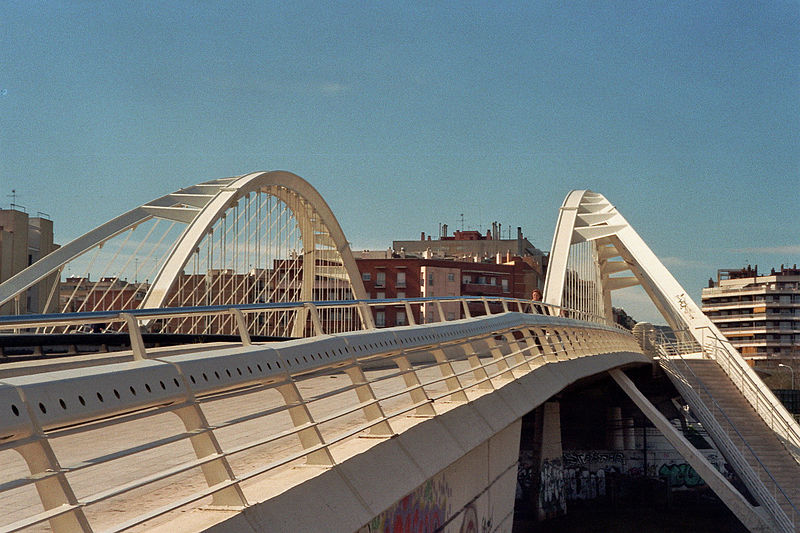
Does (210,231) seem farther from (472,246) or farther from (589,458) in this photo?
(472,246)

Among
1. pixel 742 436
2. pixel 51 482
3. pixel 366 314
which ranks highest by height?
pixel 366 314

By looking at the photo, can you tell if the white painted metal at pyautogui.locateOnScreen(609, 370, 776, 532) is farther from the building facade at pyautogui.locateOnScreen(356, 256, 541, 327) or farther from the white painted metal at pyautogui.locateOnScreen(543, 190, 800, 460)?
the building facade at pyautogui.locateOnScreen(356, 256, 541, 327)

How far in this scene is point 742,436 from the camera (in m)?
36.3

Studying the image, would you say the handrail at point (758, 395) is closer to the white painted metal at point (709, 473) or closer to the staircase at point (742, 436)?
the staircase at point (742, 436)

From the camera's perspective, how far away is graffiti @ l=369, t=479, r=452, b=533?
869cm

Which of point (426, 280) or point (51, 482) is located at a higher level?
point (426, 280)

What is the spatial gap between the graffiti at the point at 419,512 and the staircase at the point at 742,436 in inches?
904

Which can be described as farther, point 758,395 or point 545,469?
point 545,469

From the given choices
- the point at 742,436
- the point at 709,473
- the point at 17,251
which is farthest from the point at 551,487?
the point at 17,251

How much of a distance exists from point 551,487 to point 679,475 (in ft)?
52.8

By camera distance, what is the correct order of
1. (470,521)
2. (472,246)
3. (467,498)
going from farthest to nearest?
(472,246)
(470,521)
(467,498)

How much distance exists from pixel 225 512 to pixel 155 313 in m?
1.34

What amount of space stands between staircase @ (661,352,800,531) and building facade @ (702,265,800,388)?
11029 cm

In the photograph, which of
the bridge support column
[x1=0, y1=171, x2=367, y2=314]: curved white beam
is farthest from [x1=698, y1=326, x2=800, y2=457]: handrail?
[x1=0, y1=171, x2=367, y2=314]: curved white beam
